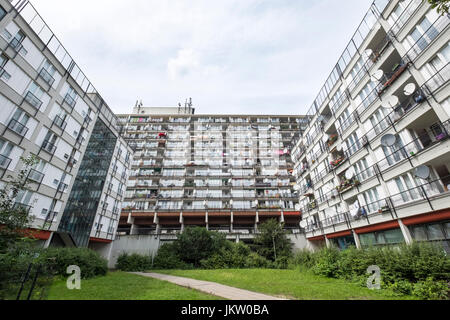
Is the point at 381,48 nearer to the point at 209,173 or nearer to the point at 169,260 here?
the point at 169,260

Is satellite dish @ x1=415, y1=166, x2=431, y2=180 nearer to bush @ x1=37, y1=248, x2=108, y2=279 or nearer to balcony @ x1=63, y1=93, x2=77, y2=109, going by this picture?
bush @ x1=37, y1=248, x2=108, y2=279

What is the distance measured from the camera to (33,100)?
18.2m

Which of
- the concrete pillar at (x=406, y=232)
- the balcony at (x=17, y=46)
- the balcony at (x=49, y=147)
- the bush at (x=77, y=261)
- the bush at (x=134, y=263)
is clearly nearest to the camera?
the concrete pillar at (x=406, y=232)

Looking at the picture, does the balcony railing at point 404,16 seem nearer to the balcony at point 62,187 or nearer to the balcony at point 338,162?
the balcony at point 338,162

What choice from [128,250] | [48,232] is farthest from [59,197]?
[128,250]

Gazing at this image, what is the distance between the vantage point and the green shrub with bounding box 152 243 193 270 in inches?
972

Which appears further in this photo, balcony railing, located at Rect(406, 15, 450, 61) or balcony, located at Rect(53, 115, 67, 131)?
balcony, located at Rect(53, 115, 67, 131)

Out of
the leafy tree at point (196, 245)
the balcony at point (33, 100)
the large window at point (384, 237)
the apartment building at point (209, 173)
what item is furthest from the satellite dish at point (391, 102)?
the balcony at point (33, 100)

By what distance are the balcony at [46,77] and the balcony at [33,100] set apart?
2228 millimetres

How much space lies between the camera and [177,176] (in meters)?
44.4

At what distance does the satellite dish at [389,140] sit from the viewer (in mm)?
14959

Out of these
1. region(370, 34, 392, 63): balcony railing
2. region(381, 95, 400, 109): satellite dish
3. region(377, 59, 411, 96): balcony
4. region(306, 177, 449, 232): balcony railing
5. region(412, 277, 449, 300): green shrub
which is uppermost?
region(370, 34, 392, 63): balcony railing

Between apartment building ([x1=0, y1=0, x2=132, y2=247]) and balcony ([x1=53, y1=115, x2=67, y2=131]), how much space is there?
107 millimetres

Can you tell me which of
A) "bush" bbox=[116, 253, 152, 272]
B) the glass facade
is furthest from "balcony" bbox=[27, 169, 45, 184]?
"bush" bbox=[116, 253, 152, 272]
